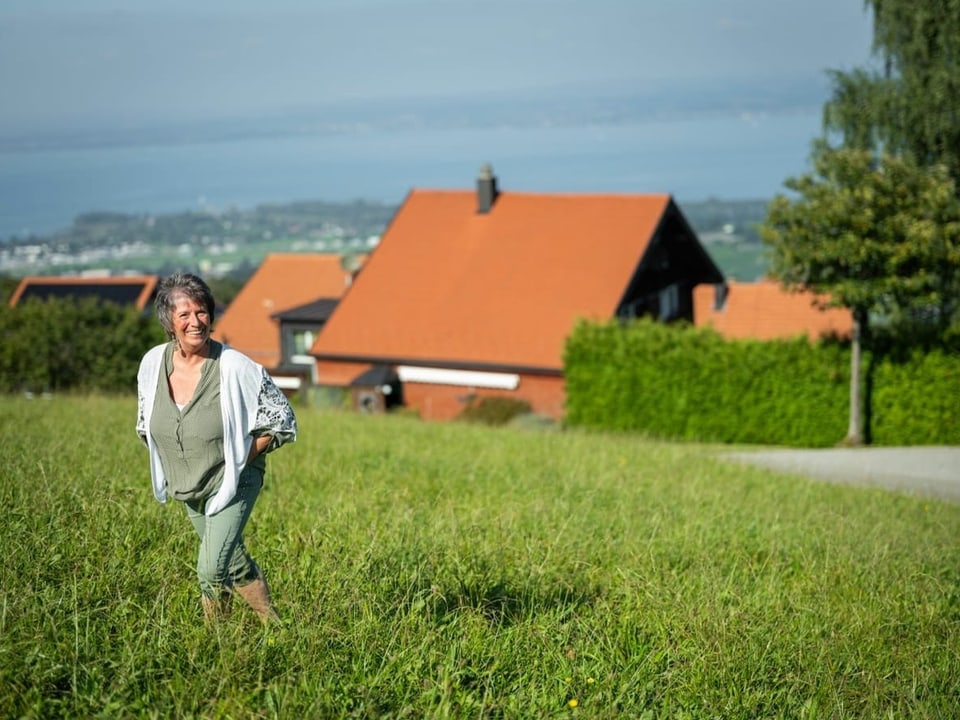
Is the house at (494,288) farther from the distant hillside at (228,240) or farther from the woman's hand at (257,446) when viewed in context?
the distant hillside at (228,240)

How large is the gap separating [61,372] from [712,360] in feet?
82.0

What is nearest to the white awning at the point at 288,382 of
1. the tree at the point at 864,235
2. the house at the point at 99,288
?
the tree at the point at 864,235

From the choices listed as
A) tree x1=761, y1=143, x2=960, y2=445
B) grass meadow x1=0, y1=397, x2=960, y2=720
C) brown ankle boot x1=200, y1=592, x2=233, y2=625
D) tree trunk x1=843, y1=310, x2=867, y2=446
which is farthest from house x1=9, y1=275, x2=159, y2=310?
brown ankle boot x1=200, y1=592, x2=233, y2=625

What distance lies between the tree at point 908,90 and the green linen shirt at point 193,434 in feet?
75.4

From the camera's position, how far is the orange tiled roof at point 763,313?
33219 mm

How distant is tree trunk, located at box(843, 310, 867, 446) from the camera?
71.9 ft

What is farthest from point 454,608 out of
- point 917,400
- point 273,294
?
point 273,294

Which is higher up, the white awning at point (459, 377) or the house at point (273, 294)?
the house at point (273, 294)

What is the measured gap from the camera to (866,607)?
246 inches

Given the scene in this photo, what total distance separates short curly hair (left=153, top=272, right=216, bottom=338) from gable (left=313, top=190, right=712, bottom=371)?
81.5 feet

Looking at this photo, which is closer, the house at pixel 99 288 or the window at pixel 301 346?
the window at pixel 301 346

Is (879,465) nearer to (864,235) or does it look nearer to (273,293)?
(864,235)

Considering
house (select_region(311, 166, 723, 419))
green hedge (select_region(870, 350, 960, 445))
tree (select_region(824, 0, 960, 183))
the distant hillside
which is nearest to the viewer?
green hedge (select_region(870, 350, 960, 445))

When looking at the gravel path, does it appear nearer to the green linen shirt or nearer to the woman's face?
the green linen shirt
